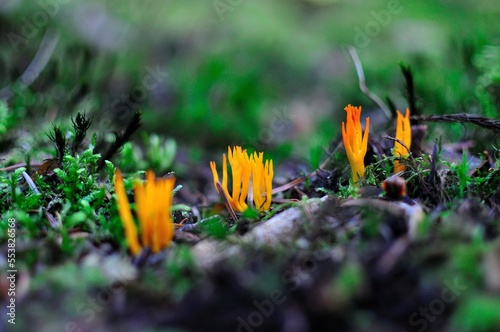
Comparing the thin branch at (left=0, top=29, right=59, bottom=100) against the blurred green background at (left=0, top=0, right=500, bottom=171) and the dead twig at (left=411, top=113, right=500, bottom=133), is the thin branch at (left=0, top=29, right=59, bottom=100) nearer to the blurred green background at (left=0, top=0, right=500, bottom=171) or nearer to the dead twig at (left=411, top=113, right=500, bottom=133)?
the blurred green background at (left=0, top=0, right=500, bottom=171)

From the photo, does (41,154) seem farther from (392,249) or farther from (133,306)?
(392,249)

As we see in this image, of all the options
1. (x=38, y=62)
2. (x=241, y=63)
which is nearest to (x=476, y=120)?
(x=38, y=62)

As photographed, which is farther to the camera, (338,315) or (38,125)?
(38,125)

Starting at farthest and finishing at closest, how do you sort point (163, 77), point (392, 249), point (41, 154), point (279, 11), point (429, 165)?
point (279, 11) < point (163, 77) < point (41, 154) < point (429, 165) < point (392, 249)

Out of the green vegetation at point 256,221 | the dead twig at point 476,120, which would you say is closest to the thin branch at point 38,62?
the green vegetation at point 256,221

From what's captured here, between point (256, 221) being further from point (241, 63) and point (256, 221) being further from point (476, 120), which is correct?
point (241, 63)

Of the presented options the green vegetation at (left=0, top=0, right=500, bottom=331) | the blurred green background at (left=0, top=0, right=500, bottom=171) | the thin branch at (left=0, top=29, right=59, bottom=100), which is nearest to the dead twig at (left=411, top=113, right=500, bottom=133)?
the green vegetation at (left=0, top=0, right=500, bottom=331)

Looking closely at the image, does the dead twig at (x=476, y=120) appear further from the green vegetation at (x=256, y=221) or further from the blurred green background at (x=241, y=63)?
the blurred green background at (x=241, y=63)

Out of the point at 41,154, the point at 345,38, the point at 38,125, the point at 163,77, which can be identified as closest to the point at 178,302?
the point at 41,154
